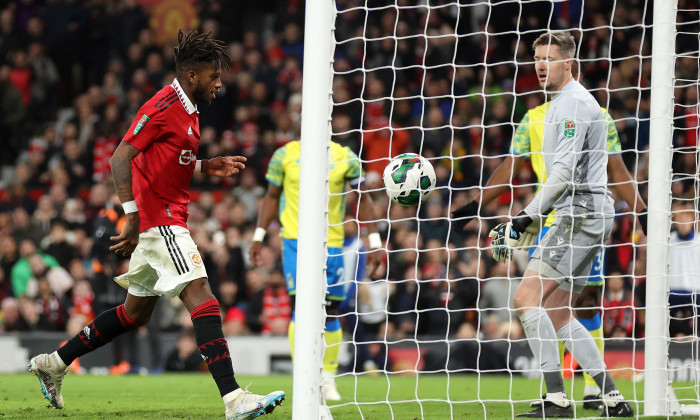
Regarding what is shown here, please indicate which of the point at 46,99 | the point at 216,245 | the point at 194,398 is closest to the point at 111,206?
the point at 216,245

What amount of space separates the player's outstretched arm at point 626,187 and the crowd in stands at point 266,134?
351 cm

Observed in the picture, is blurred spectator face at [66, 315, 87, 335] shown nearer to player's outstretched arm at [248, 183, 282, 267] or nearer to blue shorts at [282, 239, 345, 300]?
player's outstretched arm at [248, 183, 282, 267]

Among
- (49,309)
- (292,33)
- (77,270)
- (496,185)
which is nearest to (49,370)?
(496,185)

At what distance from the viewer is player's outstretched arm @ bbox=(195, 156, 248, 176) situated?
17.5 ft

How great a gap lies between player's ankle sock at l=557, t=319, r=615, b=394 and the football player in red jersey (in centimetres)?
196

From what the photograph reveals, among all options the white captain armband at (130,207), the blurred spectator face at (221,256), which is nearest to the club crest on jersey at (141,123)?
the white captain armband at (130,207)

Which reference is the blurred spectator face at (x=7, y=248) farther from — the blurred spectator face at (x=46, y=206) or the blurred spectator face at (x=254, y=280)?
the blurred spectator face at (x=254, y=280)

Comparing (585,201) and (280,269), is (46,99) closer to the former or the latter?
(280,269)

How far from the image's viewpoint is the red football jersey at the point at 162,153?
16.4ft

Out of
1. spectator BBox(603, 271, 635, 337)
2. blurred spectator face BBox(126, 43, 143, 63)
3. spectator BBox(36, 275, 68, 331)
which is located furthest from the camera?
blurred spectator face BBox(126, 43, 143, 63)

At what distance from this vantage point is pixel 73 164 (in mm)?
13430

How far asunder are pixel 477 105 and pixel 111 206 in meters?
5.20

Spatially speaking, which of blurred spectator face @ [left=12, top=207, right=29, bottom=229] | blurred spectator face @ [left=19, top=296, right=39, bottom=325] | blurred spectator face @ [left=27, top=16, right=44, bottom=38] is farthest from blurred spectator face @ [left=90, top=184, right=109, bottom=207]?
blurred spectator face @ [left=27, top=16, right=44, bottom=38]

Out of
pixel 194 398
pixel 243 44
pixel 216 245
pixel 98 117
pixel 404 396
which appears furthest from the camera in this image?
pixel 243 44
